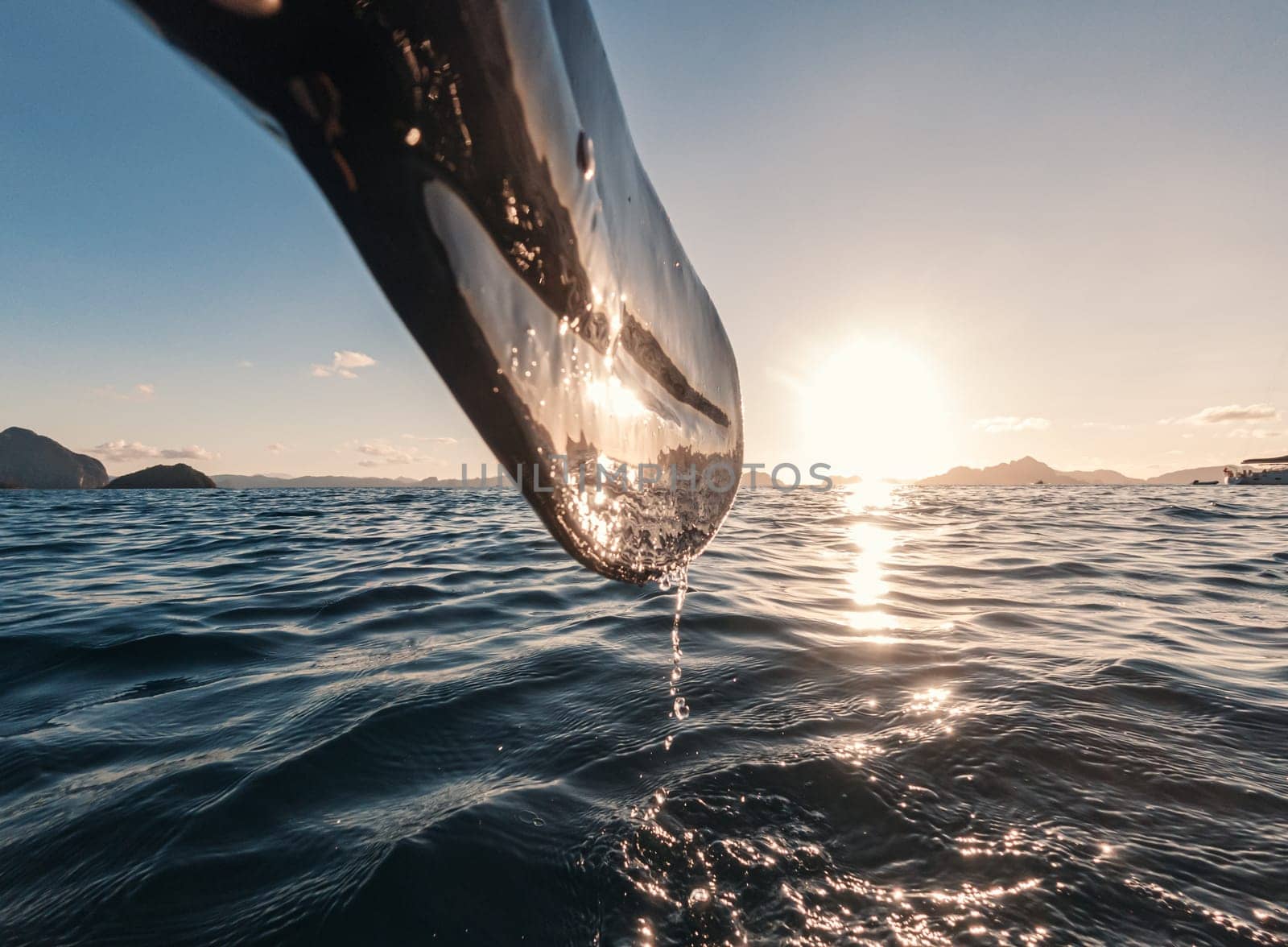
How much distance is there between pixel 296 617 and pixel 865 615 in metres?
4.79

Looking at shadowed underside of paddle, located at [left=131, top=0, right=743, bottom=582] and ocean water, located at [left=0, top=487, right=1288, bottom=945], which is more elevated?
shadowed underside of paddle, located at [left=131, top=0, right=743, bottom=582]

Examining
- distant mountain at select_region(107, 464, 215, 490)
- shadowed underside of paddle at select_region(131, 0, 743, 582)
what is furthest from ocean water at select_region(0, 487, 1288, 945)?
distant mountain at select_region(107, 464, 215, 490)

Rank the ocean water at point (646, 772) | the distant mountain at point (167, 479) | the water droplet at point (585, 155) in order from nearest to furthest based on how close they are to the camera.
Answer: the water droplet at point (585, 155), the ocean water at point (646, 772), the distant mountain at point (167, 479)

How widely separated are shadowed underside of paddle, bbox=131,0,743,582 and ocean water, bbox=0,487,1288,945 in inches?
41.5

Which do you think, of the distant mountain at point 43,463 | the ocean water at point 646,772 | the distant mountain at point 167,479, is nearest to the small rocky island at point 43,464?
the distant mountain at point 43,463

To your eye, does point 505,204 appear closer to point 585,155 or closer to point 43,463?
point 585,155

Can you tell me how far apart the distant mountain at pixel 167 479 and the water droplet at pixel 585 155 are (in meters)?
100

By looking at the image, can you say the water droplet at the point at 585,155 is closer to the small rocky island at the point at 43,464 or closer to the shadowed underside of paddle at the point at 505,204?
the shadowed underside of paddle at the point at 505,204

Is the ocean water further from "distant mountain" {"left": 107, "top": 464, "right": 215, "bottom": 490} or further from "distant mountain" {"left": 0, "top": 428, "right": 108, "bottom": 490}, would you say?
"distant mountain" {"left": 0, "top": 428, "right": 108, "bottom": 490}

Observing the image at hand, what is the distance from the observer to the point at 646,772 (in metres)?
2.20

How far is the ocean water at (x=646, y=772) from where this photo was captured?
1543 millimetres

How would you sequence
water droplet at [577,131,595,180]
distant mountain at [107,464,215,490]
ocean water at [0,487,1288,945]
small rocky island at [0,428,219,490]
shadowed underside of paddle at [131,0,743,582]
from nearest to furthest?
shadowed underside of paddle at [131,0,743,582], water droplet at [577,131,595,180], ocean water at [0,487,1288,945], distant mountain at [107,464,215,490], small rocky island at [0,428,219,490]

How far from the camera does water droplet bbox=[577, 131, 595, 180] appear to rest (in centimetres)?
97

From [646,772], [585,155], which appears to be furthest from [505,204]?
[646,772]
